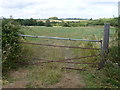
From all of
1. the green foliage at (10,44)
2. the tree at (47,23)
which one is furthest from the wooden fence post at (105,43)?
the tree at (47,23)

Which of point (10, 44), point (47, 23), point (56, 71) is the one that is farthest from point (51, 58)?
point (47, 23)

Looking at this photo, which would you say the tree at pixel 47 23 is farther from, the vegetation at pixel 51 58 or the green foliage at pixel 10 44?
the green foliage at pixel 10 44

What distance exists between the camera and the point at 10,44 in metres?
4.72

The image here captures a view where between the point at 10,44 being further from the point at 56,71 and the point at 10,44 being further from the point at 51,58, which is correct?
the point at 56,71

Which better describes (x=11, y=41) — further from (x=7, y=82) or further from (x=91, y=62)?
(x=91, y=62)

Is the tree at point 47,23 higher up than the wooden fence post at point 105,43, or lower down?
higher up

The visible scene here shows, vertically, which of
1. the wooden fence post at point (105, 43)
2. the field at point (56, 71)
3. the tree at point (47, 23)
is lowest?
the field at point (56, 71)

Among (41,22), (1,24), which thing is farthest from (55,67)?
(41,22)

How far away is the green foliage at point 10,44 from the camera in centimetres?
446

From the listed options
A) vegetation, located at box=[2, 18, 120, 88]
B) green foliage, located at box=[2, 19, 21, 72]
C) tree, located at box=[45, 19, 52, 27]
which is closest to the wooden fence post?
vegetation, located at box=[2, 18, 120, 88]

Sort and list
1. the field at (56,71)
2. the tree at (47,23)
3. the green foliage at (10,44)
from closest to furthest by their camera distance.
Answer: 1. the field at (56,71)
2. the green foliage at (10,44)
3. the tree at (47,23)

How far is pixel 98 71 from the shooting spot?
4359mm

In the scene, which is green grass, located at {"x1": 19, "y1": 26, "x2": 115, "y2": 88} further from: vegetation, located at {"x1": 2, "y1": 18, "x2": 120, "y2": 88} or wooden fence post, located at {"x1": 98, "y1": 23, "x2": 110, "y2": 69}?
wooden fence post, located at {"x1": 98, "y1": 23, "x2": 110, "y2": 69}

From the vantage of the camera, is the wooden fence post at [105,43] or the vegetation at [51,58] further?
the wooden fence post at [105,43]
